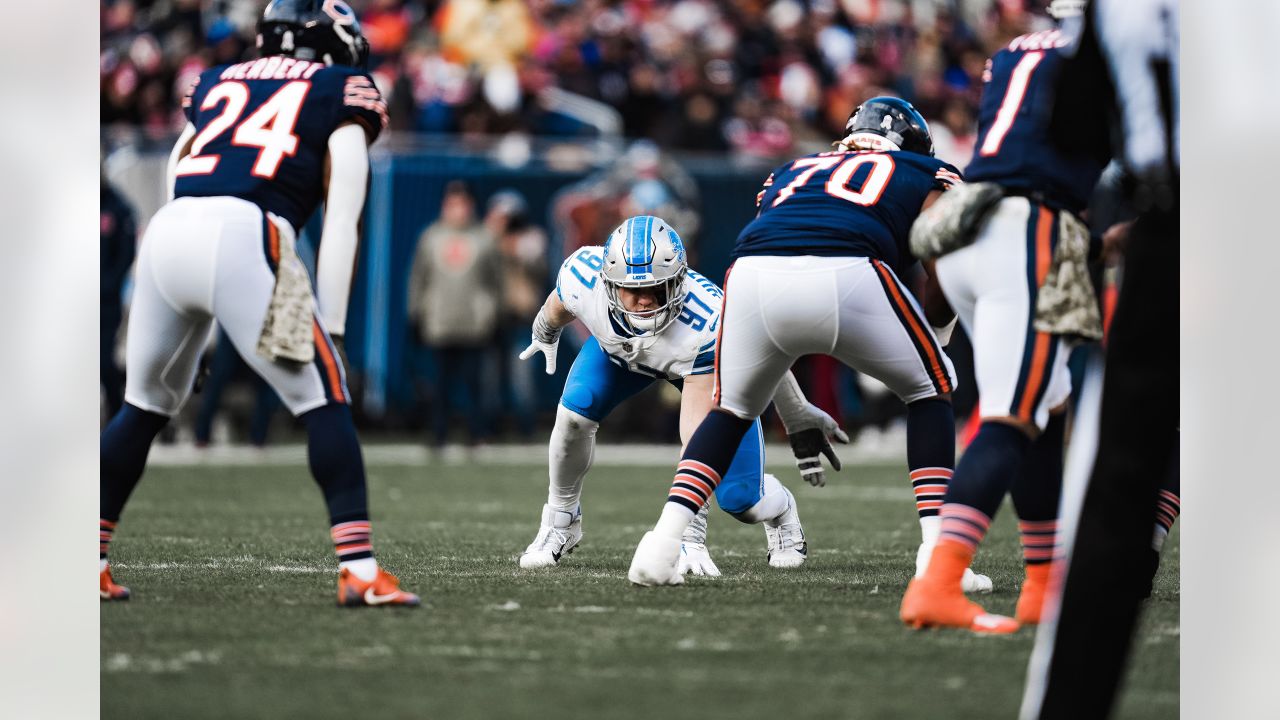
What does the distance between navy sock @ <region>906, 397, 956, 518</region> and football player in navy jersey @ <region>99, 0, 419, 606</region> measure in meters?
1.57

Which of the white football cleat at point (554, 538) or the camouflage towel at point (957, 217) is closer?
the camouflage towel at point (957, 217)

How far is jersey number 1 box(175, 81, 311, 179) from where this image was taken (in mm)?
4562

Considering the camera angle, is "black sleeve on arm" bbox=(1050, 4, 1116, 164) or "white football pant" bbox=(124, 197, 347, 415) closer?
"black sleeve on arm" bbox=(1050, 4, 1116, 164)

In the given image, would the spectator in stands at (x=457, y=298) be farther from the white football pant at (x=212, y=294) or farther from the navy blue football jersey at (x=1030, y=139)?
the navy blue football jersey at (x=1030, y=139)

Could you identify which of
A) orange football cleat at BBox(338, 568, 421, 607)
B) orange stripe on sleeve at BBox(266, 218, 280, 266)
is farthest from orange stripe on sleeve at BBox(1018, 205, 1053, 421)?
orange stripe on sleeve at BBox(266, 218, 280, 266)

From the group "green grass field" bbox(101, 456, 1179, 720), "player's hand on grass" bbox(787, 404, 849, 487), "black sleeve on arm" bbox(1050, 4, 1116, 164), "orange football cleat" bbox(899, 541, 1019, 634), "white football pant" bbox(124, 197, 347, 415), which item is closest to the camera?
A: "green grass field" bbox(101, 456, 1179, 720)

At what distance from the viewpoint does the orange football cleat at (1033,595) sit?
435 cm

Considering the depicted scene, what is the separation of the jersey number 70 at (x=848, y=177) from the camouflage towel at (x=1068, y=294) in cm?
79

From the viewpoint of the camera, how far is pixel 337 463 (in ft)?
14.5

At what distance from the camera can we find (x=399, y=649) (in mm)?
3824

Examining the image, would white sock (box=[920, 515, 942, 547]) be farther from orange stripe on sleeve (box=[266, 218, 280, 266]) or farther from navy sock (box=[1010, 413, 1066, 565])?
orange stripe on sleeve (box=[266, 218, 280, 266])

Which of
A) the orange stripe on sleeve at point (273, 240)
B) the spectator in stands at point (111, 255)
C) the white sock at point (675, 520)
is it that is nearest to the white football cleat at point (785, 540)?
the white sock at point (675, 520)
